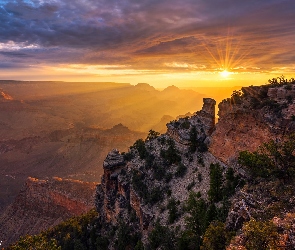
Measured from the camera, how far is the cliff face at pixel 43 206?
5128 centimetres

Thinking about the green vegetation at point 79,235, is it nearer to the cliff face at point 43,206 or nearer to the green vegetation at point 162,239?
the green vegetation at point 162,239

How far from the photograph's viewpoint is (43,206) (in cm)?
5609

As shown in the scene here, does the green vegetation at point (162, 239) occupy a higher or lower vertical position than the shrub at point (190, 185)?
lower

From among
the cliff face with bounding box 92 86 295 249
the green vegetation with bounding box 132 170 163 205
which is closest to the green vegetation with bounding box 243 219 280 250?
the cliff face with bounding box 92 86 295 249

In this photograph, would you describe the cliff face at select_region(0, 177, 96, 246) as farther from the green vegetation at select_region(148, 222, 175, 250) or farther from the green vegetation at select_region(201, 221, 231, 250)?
the green vegetation at select_region(201, 221, 231, 250)

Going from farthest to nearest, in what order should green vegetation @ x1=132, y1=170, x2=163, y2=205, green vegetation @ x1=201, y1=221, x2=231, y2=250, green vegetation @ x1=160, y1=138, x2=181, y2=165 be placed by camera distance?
1. green vegetation @ x1=160, y1=138, x2=181, y2=165
2. green vegetation @ x1=132, y1=170, x2=163, y2=205
3. green vegetation @ x1=201, y1=221, x2=231, y2=250

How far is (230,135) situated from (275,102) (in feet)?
16.1

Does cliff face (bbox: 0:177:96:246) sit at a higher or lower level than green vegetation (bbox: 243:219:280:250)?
lower

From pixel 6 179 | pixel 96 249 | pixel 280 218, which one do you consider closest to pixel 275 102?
pixel 280 218

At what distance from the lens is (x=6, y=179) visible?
7869 centimetres

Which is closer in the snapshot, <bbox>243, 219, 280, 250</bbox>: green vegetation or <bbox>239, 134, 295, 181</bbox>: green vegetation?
<bbox>243, 219, 280, 250</bbox>: green vegetation

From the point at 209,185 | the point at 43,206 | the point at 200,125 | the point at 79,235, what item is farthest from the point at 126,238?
the point at 43,206

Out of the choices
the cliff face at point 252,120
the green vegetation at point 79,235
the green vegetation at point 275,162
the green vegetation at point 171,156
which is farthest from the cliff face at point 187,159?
the green vegetation at point 275,162

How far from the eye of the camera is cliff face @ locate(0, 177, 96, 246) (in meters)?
51.3
